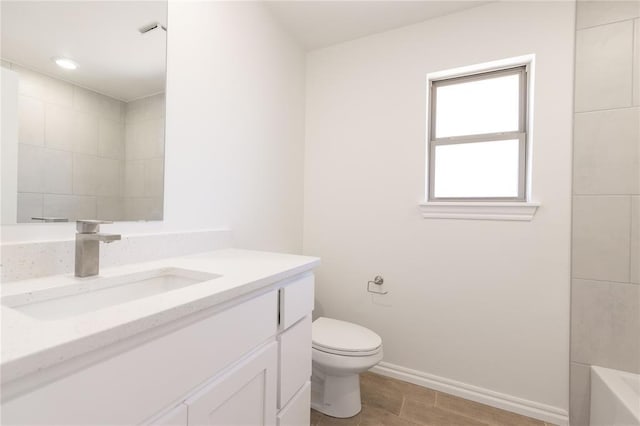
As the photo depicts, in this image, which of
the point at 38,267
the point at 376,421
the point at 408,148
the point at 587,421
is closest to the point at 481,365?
the point at 587,421

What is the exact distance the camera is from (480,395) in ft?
5.69

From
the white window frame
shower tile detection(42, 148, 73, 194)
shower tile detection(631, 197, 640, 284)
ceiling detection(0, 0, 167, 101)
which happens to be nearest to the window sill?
the white window frame

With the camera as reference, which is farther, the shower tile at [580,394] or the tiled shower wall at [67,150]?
the shower tile at [580,394]

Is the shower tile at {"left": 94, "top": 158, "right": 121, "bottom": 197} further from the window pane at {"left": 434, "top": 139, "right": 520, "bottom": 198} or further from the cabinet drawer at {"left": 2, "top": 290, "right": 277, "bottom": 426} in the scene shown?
the window pane at {"left": 434, "top": 139, "right": 520, "bottom": 198}

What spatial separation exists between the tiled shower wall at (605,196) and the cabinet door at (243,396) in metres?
1.66

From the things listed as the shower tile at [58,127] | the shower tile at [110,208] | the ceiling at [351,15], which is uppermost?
the ceiling at [351,15]

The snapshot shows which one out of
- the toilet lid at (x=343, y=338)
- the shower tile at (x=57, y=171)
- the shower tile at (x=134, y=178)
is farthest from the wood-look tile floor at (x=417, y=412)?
the shower tile at (x=57, y=171)

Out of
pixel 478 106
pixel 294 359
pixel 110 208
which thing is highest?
pixel 478 106

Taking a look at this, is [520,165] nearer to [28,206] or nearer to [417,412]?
[417,412]

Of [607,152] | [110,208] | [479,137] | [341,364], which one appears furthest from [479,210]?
[110,208]

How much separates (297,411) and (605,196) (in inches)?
71.8

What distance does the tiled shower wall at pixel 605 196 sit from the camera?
1.45m

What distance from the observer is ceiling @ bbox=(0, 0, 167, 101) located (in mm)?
845

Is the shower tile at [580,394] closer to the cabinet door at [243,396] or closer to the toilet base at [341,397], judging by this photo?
the toilet base at [341,397]
